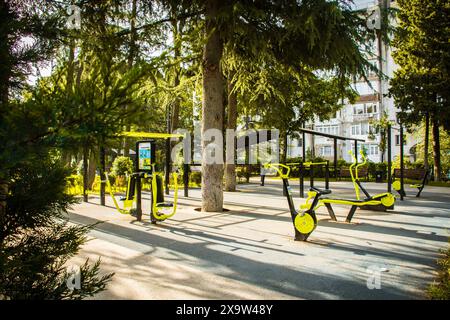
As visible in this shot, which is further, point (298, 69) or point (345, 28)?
point (298, 69)

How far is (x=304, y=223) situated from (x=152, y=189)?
3.06 metres

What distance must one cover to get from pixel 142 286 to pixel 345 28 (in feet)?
22.7

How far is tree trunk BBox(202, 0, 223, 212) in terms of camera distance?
9367mm

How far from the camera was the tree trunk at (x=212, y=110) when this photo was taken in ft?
30.7

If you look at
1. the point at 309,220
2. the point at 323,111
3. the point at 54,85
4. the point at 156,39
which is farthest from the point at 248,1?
the point at 323,111

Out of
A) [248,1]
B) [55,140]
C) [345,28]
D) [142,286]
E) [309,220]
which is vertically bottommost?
[142,286]

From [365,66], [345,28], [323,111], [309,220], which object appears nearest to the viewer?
[309,220]

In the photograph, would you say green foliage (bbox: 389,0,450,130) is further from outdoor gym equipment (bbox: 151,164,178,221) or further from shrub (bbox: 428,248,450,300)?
shrub (bbox: 428,248,450,300)

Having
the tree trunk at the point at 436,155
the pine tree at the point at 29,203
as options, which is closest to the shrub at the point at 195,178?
the tree trunk at the point at 436,155

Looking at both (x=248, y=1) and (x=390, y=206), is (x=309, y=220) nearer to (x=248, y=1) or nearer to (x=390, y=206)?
(x=390, y=206)

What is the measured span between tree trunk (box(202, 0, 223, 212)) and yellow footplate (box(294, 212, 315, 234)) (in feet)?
12.3

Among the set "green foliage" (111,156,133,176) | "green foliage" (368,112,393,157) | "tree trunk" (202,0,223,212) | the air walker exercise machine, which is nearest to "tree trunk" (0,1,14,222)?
the air walker exercise machine

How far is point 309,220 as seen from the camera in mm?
5938

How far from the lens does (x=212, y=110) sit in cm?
950
